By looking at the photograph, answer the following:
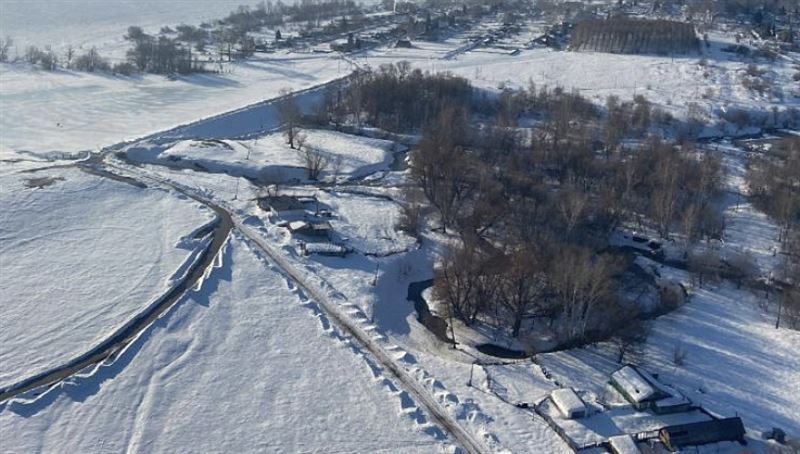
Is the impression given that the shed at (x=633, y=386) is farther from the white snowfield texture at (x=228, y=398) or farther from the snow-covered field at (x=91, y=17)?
the snow-covered field at (x=91, y=17)

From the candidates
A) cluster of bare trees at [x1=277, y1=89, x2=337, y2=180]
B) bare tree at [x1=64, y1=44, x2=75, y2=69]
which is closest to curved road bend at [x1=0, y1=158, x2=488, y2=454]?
cluster of bare trees at [x1=277, y1=89, x2=337, y2=180]

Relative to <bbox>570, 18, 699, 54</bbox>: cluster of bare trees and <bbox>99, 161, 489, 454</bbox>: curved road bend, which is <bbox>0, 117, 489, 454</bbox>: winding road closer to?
<bbox>99, 161, 489, 454</bbox>: curved road bend

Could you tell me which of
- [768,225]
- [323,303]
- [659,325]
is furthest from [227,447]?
[768,225]

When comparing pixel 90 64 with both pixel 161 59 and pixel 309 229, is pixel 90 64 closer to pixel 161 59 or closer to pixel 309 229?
pixel 161 59

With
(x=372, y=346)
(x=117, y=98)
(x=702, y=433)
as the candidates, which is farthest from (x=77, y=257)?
(x=117, y=98)

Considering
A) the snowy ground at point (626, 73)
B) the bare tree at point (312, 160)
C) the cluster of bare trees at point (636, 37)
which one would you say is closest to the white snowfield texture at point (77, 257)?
the bare tree at point (312, 160)
